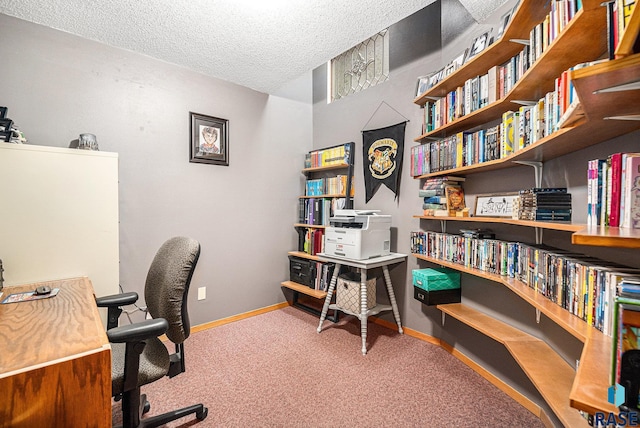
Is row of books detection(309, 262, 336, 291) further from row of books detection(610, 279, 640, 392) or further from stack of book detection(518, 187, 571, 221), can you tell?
row of books detection(610, 279, 640, 392)

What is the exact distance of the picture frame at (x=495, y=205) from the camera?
1.78 m

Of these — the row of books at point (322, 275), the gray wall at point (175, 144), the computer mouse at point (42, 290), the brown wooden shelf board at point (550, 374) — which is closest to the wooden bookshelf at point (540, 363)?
the brown wooden shelf board at point (550, 374)

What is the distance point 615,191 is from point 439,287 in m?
1.37

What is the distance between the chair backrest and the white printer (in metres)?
1.39

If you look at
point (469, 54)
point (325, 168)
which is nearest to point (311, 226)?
point (325, 168)

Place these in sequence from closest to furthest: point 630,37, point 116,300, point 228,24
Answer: point 630,37
point 116,300
point 228,24

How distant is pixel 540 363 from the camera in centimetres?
139

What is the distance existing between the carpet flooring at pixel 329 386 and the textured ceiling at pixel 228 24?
2.51 metres

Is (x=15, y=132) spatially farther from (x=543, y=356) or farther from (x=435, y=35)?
(x=543, y=356)

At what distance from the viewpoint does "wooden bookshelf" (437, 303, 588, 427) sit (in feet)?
3.65

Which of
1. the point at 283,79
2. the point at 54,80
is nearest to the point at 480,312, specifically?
the point at 283,79

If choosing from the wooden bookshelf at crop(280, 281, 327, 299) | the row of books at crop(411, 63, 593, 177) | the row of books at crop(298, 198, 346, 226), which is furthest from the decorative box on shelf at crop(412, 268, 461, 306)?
the row of books at crop(298, 198, 346, 226)

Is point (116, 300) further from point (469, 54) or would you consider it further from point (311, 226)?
point (469, 54)

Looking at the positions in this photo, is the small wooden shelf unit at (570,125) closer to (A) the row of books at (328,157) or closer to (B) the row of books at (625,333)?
(B) the row of books at (625,333)
